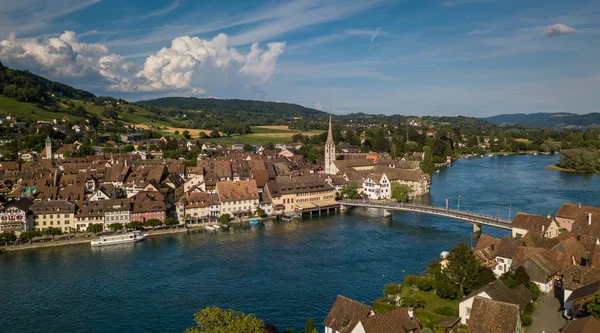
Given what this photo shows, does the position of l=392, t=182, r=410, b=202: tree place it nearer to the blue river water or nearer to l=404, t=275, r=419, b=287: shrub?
the blue river water

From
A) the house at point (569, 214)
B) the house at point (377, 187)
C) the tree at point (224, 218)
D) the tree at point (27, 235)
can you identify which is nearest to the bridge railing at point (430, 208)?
the house at point (569, 214)

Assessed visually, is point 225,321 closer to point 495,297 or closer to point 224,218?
point 495,297

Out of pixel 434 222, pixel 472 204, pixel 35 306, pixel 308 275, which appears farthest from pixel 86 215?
pixel 472 204

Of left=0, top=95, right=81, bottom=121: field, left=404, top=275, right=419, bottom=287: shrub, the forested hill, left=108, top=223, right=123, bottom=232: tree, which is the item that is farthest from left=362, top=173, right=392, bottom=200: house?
the forested hill

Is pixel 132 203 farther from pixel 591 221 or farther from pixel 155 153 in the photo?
pixel 155 153

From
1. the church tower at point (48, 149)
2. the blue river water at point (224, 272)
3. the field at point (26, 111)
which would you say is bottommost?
the blue river water at point (224, 272)

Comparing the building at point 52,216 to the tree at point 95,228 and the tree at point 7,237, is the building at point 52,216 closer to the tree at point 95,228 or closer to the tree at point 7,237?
the tree at point 95,228
